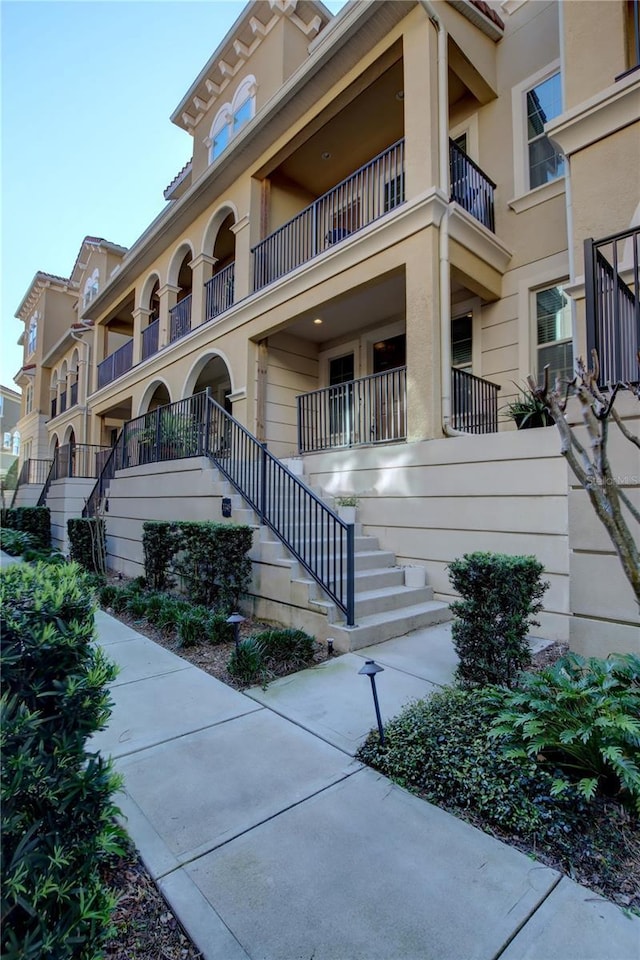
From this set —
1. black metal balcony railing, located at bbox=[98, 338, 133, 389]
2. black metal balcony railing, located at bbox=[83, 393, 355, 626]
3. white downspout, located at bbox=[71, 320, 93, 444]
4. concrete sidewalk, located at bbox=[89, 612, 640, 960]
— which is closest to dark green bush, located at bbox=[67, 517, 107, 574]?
black metal balcony railing, located at bbox=[83, 393, 355, 626]

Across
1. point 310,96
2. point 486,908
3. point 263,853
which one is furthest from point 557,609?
point 310,96

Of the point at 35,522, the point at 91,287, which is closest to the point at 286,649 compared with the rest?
the point at 35,522

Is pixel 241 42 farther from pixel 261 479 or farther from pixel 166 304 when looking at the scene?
pixel 261 479

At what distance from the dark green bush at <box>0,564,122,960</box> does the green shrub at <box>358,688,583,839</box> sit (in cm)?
160

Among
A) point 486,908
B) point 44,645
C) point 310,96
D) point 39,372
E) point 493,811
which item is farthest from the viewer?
point 39,372

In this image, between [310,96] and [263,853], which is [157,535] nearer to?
[263,853]

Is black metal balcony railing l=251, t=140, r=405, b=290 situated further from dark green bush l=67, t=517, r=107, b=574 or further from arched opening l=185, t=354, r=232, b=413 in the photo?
dark green bush l=67, t=517, r=107, b=574

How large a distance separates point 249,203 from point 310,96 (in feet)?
7.60

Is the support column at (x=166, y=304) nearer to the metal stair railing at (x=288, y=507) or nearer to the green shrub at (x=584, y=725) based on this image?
the metal stair railing at (x=288, y=507)

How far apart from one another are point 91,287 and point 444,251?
18285 mm

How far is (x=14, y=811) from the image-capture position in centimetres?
132

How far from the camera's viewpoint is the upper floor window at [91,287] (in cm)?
1927

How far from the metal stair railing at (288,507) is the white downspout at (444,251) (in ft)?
7.18

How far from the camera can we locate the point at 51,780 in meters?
1.40
